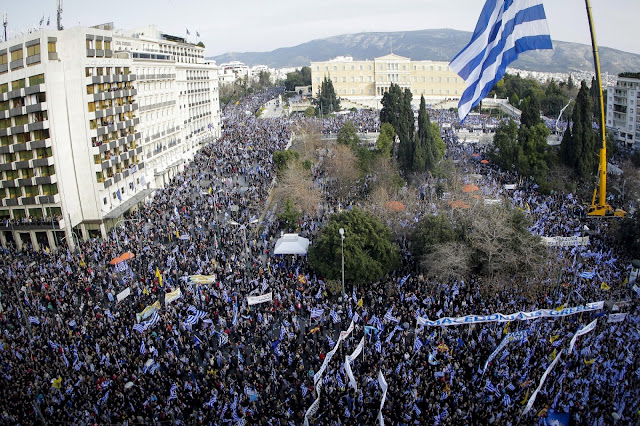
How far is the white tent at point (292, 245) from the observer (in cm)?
2725

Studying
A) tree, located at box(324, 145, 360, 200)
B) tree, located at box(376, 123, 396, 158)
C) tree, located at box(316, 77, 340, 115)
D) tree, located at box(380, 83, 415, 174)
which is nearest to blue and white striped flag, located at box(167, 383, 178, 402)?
tree, located at box(324, 145, 360, 200)

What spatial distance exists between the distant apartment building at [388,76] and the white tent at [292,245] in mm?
82025

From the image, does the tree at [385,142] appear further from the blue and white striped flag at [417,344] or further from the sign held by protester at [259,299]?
the blue and white striped flag at [417,344]

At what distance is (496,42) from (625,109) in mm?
54058

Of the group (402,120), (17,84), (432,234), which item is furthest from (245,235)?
(402,120)

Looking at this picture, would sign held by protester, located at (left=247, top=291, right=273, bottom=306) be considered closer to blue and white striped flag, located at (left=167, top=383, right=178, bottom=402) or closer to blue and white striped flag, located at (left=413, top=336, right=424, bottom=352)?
blue and white striped flag, located at (left=167, top=383, right=178, bottom=402)

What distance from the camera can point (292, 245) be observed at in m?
27.6

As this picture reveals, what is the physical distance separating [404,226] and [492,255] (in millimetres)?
6209

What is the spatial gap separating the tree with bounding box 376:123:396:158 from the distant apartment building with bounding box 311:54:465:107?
6120 cm

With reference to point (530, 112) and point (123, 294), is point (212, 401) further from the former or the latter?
point (530, 112)

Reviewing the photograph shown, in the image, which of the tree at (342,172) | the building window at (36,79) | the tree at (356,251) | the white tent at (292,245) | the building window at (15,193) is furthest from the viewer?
the tree at (342,172)

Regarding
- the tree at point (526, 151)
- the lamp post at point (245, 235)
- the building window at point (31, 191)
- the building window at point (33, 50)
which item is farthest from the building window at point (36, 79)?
the tree at point (526, 151)

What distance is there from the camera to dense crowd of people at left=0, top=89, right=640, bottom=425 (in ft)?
51.5

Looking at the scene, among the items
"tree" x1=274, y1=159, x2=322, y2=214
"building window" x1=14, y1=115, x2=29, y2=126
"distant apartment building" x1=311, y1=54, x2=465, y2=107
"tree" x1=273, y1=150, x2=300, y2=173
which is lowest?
"tree" x1=274, y1=159, x2=322, y2=214
